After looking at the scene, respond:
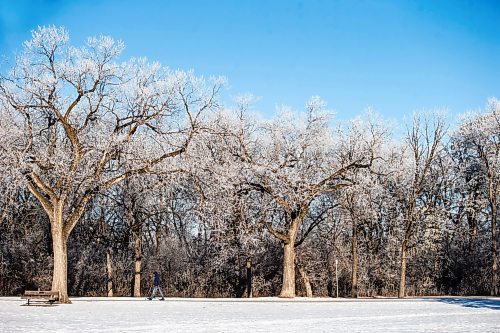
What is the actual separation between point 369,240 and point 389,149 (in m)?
7.07

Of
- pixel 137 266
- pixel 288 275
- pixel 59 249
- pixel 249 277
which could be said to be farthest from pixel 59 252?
pixel 249 277

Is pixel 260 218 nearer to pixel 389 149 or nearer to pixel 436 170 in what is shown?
pixel 389 149

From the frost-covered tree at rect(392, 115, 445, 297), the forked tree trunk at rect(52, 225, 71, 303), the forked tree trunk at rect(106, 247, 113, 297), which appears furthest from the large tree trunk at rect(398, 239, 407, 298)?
the forked tree trunk at rect(52, 225, 71, 303)

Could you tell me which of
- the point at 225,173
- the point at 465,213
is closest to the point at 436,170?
the point at 465,213

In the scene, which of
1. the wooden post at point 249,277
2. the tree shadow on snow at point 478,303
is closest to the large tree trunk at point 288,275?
the wooden post at point 249,277

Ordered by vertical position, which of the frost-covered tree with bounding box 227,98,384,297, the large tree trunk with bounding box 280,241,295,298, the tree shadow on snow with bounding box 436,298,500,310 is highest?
the frost-covered tree with bounding box 227,98,384,297

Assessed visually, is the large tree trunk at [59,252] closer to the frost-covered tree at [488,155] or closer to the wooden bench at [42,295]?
the wooden bench at [42,295]

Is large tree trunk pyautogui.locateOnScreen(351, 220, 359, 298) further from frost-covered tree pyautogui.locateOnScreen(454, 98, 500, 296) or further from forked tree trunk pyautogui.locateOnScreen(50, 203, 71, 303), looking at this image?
forked tree trunk pyautogui.locateOnScreen(50, 203, 71, 303)

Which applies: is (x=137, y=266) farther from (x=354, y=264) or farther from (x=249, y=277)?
(x=354, y=264)

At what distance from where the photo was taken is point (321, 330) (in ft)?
51.6

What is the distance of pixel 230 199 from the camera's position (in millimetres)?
34625

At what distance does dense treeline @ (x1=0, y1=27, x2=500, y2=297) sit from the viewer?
98.2 feet

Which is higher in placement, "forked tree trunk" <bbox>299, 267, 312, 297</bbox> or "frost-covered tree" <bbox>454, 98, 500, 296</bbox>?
"frost-covered tree" <bbox>454, 98, 500, 296</bbox>

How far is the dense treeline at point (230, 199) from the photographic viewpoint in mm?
29922
